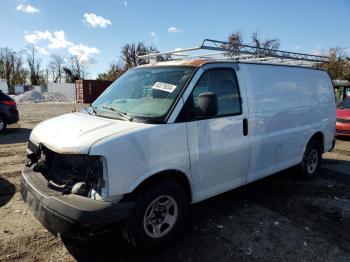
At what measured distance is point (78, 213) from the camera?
3148 mm

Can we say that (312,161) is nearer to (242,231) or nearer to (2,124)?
(242,231)

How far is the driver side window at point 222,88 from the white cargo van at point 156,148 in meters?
0.01

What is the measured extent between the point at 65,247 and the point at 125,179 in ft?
Result: 4.17

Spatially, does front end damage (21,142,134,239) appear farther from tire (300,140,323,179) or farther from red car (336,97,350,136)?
red car (336,97,350,136)

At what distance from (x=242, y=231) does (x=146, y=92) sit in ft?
6.93

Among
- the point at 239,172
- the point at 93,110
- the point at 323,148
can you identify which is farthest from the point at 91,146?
the point at 323,148

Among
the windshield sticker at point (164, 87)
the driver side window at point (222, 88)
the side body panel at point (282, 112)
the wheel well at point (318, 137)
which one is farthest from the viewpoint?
the wheel well at point (318, 137)

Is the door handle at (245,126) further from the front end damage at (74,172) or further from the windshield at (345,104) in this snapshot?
the windshield at (345,104)

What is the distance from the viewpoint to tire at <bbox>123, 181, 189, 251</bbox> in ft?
11.5

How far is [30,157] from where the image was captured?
423 centimetres

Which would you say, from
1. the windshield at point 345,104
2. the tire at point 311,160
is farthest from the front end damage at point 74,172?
the windshield at point 345,104

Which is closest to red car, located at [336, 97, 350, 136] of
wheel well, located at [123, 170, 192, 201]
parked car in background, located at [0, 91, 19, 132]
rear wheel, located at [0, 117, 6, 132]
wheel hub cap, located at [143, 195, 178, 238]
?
wheel well, located at [123, 170, 192, 201]

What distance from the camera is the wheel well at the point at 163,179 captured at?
3543 mm

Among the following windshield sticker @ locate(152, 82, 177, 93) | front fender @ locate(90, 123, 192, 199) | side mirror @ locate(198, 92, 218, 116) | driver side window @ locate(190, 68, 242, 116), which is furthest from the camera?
driver side window @ locate(190, 68, 242, 116)
